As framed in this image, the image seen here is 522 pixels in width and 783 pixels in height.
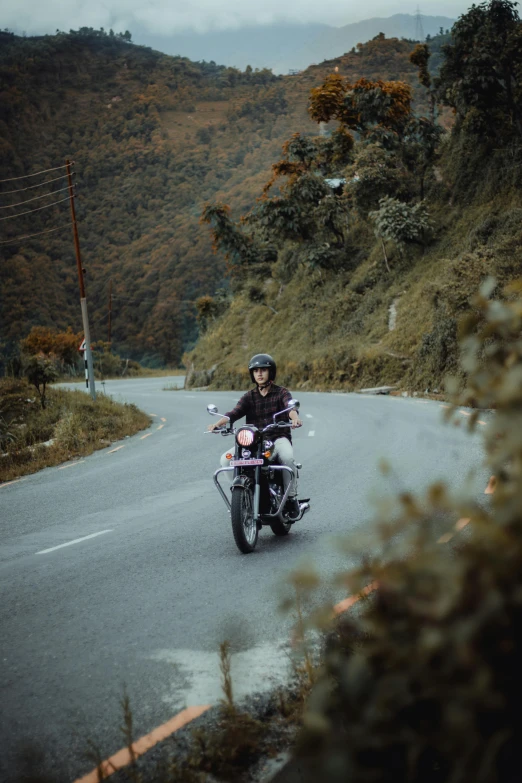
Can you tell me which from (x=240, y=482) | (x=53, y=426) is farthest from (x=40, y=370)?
(x=240, y=482)

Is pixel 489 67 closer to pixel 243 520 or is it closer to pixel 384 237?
pixel 384 237

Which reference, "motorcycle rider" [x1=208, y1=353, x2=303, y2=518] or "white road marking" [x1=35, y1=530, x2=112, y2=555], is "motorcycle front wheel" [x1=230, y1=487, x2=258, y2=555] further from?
"white road marking" [x1=35, y1=530, x2=112, y2=555]

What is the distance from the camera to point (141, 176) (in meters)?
133

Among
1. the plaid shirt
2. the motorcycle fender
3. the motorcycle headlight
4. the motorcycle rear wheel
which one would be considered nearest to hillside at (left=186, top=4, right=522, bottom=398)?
the plaid shirt

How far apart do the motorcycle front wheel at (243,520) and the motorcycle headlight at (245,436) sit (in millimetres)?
467

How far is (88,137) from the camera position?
151500 millimetres

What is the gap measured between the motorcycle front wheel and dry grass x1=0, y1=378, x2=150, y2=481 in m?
9.30

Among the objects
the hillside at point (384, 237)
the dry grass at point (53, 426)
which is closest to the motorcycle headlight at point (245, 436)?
the dry grass at point (53, 426)

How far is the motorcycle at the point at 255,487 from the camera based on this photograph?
772 cm

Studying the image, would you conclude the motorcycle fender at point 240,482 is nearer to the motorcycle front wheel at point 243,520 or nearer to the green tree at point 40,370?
the motorcycle front wheel at point 243,520

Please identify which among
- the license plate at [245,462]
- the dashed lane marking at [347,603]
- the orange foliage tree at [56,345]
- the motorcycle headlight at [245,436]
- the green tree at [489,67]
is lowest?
the orange foliage tree at [56,345]

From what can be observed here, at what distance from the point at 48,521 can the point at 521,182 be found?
1306 inches

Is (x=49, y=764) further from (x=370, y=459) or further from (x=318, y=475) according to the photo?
(x=370, y=459)

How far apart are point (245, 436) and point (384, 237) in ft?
121
